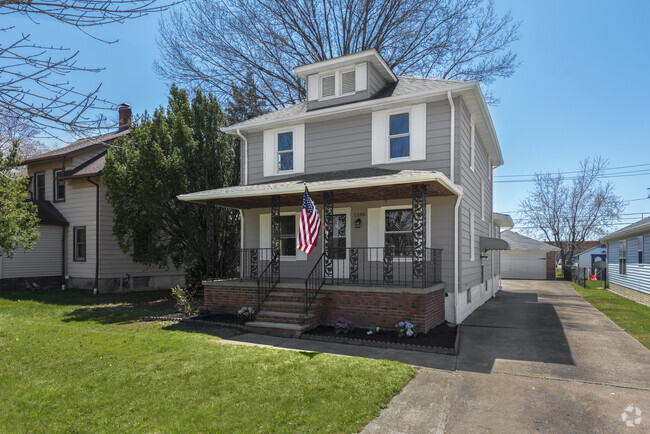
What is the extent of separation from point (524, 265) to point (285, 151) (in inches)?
945

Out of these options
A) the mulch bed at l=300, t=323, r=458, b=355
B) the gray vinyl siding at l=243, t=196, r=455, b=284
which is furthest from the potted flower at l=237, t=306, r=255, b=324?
the gray vinyl siding at l=243, t=196, r=455, b=284

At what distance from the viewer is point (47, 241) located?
16.3 meters

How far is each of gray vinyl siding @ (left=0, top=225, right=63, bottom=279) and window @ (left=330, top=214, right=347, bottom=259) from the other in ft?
40.7

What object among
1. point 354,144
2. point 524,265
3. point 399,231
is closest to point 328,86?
point 354,144

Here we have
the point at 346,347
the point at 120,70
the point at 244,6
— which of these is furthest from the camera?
the point at 244,6

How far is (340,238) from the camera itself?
10898 mm

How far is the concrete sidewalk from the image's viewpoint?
13.8ft

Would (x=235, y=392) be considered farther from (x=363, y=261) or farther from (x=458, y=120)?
(x=458, y=120)

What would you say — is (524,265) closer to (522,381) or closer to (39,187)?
(522,381)

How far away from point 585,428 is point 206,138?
13.0 meters

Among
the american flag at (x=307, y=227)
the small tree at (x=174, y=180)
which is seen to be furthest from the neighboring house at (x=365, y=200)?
the small tree at (x=174, y=180)

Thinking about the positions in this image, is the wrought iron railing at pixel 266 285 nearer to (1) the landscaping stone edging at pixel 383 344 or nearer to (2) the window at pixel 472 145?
(1) the landscaping stone edging at pixel 383 344

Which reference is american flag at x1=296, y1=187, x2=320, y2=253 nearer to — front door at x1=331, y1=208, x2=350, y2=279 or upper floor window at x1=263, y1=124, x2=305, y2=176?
front door at x1=331, y1=208, x2=350, y2=279

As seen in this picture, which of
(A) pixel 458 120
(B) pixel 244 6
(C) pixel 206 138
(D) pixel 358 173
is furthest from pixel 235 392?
(B) pixel 244 6
